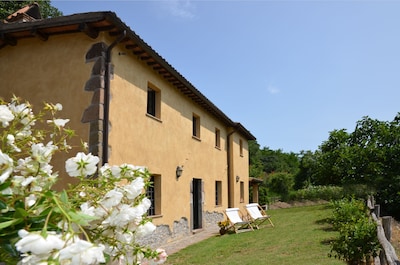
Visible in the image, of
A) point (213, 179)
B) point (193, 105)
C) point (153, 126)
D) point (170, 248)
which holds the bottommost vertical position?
point (170, 248)

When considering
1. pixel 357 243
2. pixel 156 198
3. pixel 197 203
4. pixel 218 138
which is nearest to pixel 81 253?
pixel 357 243

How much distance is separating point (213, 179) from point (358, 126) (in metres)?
17.6

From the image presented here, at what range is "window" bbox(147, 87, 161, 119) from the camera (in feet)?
31.9

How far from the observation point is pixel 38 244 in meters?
0.88

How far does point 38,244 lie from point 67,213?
0.12 meters

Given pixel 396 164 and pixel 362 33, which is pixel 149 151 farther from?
pixel 396 164

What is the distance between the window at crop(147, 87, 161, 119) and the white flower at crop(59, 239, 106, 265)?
8.84 metres

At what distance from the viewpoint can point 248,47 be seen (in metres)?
8.95

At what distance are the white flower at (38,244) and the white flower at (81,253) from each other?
3 centimetres

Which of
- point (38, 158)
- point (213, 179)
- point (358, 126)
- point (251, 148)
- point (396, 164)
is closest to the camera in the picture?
point (38, 158)

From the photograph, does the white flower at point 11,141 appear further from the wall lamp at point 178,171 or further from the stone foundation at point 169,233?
the wall lamp at point 178,171

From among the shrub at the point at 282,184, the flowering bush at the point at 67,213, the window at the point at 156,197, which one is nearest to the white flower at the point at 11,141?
the flowering bush at the point at 67,213

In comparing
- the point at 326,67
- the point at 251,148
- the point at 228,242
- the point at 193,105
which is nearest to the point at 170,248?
the point at 228,242

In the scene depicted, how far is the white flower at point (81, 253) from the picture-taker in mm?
901
